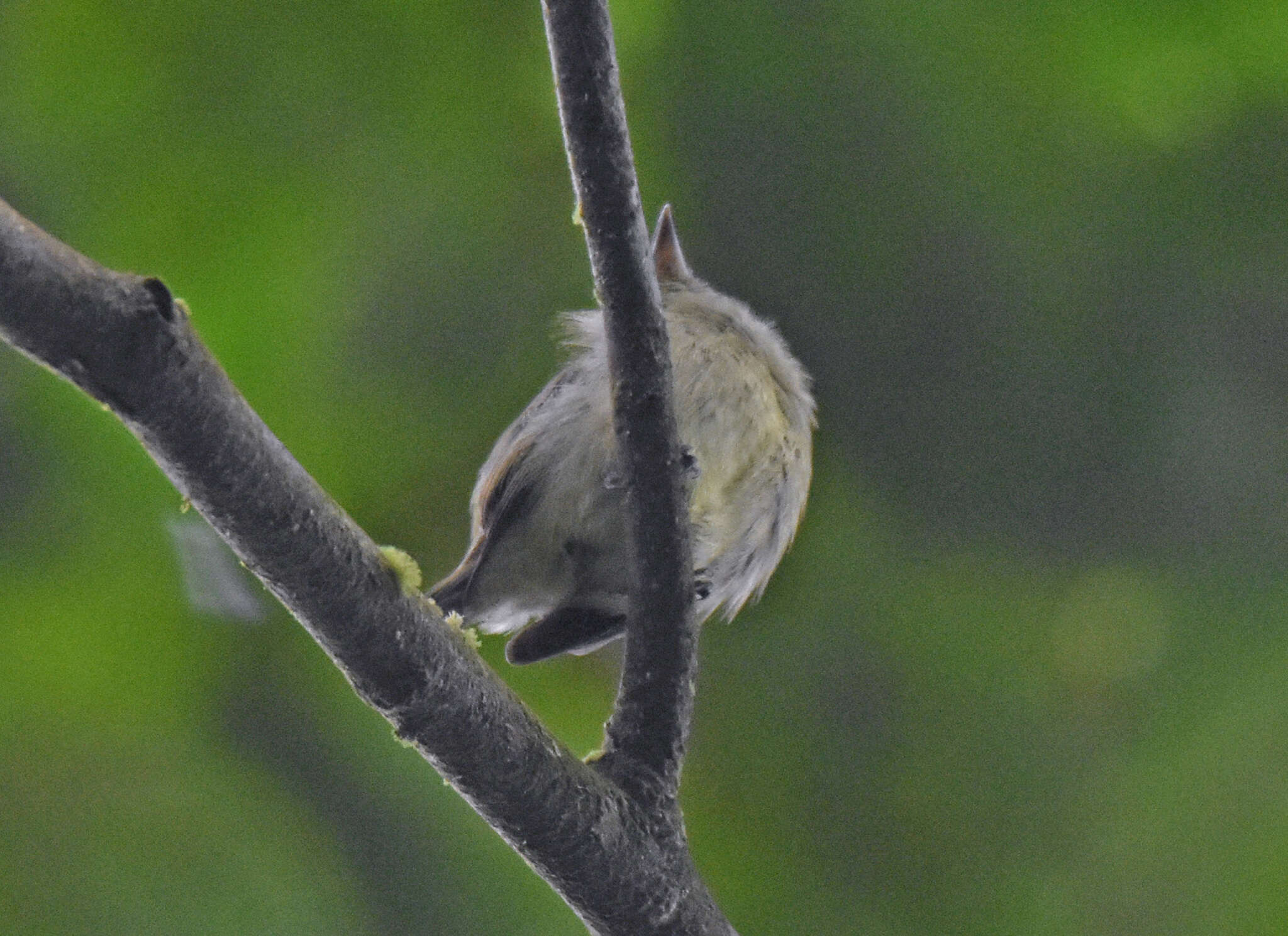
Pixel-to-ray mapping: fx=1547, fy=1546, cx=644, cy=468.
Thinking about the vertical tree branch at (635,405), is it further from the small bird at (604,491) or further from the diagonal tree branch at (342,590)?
the small bird at (604,491)

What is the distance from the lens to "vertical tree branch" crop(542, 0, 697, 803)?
1.87 meters

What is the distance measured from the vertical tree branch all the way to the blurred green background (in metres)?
0.81

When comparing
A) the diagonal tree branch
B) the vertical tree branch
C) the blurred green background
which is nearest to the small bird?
the blurred green background

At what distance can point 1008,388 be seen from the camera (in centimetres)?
303

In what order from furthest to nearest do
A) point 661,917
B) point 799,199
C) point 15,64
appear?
point 799,199 < point 15,64 < point 661,917

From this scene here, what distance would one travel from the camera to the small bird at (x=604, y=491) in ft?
9.98

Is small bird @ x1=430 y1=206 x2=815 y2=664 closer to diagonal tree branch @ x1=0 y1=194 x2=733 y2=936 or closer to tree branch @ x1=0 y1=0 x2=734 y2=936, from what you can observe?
tree branch @ x1=0 y1=0 x2=734 y2=936

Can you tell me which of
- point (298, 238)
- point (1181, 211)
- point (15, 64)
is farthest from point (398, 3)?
point (1181, 211)

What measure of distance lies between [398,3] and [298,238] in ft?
1.62

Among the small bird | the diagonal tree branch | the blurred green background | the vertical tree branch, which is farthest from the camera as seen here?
the small bird

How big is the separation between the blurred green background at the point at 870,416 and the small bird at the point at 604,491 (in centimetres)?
16

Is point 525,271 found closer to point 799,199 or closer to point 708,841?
point 799,199

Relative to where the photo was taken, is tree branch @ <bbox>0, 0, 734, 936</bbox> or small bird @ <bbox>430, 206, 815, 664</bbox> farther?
small bird @ <bbox>430, 206, 815, 664</bbox>

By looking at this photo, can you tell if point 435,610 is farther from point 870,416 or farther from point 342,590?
point 870,416
